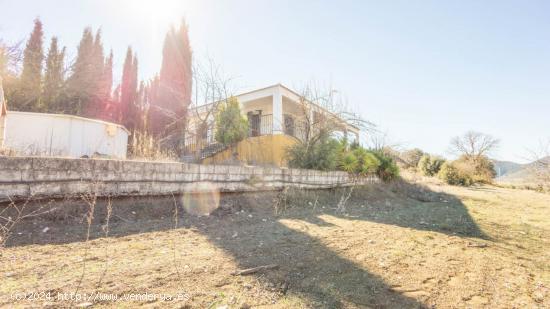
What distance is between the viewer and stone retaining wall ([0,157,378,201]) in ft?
8.78

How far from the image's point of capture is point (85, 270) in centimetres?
171

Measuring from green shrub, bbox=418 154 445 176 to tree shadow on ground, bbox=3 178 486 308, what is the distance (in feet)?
60.7

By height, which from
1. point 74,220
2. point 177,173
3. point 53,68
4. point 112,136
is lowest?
point 74,220

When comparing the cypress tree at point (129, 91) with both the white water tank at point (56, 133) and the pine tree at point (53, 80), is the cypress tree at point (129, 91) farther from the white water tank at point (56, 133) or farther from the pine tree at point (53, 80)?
the white water tank at point (56, 133)

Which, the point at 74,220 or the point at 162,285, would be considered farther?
the point at 74,220

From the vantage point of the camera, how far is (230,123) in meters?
8.84

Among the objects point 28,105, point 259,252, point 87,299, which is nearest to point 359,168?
point 259,252

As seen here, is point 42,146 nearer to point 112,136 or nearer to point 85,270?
point 112,136

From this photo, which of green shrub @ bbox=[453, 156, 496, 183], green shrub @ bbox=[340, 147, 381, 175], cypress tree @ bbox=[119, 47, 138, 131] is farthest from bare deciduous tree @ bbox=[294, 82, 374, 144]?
green shrub @ bbox=[453, 156, 496, 183]

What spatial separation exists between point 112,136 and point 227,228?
5783 millimetres

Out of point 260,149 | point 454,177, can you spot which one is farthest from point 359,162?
point 454,177

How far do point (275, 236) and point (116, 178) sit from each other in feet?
7.34

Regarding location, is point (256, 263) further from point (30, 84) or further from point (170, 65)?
point (30, 84)

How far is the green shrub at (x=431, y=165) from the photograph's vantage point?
68.1 ft
